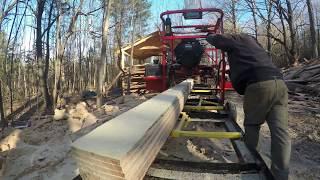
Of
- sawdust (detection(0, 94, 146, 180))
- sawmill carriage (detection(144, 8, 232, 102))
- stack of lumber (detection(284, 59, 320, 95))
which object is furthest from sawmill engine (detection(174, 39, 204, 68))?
stack of lumber (detection(284, 59, 320, 95))

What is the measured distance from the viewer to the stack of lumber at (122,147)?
2.48 metres

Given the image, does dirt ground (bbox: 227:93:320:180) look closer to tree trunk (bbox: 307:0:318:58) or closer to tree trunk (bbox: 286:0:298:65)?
tree trunk (bbox: 307:0:318:58)

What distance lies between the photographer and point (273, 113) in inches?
148

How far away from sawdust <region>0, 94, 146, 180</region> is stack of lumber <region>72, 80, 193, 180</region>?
1.82 metres

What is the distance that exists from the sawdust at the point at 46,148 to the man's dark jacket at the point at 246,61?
9.02ft

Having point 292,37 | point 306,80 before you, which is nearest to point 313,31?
point 292,37

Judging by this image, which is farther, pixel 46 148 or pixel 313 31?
pixel 313 31

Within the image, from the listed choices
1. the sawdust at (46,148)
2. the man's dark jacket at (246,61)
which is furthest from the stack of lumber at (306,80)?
the man's dark jacket at (246,61)

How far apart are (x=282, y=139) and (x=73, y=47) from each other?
28253mm

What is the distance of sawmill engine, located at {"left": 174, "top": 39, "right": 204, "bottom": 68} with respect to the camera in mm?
8781

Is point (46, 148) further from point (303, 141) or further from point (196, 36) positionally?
point (303, 141)

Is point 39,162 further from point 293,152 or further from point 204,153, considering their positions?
point 293,152

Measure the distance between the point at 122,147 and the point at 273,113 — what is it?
195 centimetres

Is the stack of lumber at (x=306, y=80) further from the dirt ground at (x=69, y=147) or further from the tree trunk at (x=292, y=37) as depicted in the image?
the tree trunk at (x=292, y=37)
